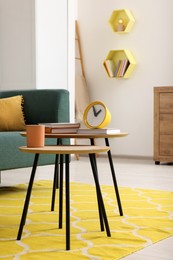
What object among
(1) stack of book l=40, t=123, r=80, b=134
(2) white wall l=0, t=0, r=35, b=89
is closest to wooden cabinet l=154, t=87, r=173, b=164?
(2) white wall l=0, t=0, r=35, b=89

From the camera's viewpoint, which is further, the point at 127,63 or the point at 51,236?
the point at 127,63

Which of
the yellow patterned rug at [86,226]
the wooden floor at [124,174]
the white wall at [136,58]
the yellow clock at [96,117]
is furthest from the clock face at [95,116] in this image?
the white wall at [136,58]

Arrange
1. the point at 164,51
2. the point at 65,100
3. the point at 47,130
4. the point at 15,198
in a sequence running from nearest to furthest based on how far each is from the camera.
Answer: the point at 47,130, the point at 15,198, the point at 65,100, the point at 164,51

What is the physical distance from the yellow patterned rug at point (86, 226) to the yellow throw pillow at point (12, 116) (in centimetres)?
57

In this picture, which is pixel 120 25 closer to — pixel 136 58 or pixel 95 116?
pixel 136 58

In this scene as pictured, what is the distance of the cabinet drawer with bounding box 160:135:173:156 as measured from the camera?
233 inches

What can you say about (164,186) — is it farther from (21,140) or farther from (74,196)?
(21,140)

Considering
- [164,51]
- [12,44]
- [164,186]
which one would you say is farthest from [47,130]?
[164,51]

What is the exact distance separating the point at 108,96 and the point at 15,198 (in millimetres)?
3435

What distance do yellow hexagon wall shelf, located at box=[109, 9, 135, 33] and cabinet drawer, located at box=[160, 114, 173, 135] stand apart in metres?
1.28

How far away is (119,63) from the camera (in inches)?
262

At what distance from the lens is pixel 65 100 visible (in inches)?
165

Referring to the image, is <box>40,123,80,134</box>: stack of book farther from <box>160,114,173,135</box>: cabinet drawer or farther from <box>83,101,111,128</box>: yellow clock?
<box>160,114,173,135</box>: cabinet drawer

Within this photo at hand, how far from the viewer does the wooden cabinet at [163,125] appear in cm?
591
